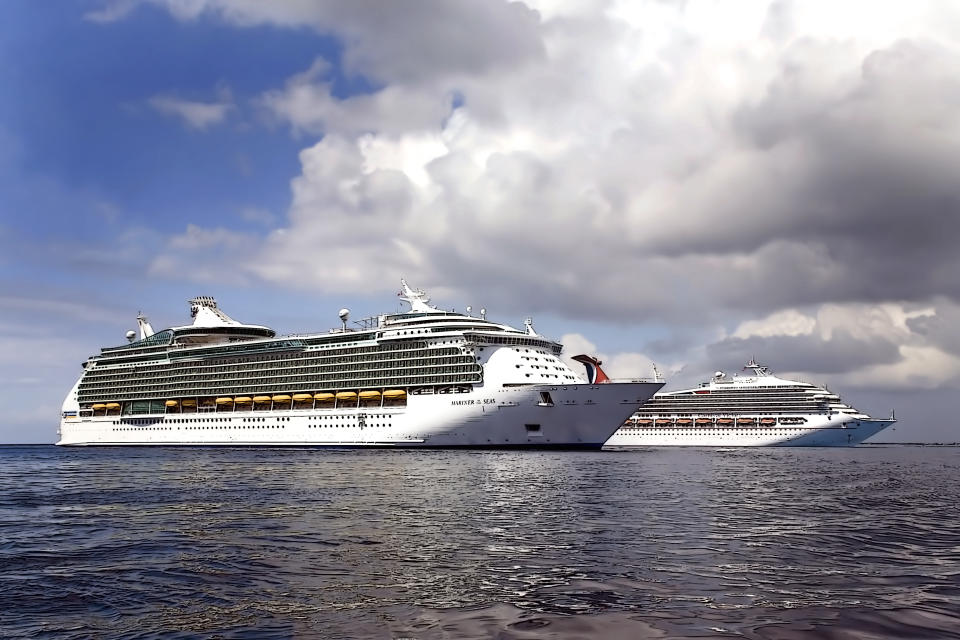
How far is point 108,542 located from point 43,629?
30.8 feet

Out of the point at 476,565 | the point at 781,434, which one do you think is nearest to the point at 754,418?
the point at 781,434

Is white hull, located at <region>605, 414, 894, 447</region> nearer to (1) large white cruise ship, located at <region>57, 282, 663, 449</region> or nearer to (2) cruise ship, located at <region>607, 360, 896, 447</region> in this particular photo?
(2) cruise ship, located at <region>607, 360, 896, 447</region>

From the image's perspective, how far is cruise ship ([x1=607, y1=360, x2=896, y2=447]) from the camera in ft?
462

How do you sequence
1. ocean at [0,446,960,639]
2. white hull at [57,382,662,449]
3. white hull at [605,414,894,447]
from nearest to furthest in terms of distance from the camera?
ocean at [0,446,960,639] → white hull at [57,382,662,449] → white hull at [605,414,894,447]

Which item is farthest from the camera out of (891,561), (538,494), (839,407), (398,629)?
(839,407)

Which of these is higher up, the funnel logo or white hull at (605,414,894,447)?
the funnel logo

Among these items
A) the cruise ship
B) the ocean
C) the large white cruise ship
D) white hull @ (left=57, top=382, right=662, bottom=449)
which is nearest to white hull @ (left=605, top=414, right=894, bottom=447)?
the cruise ship

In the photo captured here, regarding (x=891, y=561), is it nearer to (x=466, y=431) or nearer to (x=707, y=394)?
(x=466, y=431)

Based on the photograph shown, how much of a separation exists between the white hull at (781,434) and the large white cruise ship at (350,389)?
5815 centimetres

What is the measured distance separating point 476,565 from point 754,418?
13779 centimetres

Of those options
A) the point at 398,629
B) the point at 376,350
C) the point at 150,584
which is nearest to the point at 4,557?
the point at 150,584

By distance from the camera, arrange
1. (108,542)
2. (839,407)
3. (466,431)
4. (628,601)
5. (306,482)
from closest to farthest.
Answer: (628,601) → (108,542) → (306,482) → (466,431) → (839,407)

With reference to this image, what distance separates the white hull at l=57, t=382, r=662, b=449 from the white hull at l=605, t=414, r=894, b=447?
2431 inches

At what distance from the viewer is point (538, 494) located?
33281mm
